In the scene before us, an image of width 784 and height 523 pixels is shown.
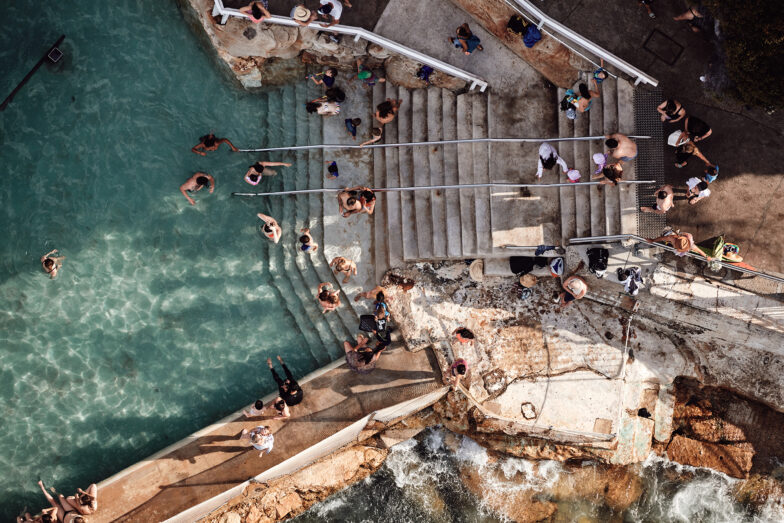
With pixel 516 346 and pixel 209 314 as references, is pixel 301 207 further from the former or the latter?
pixel 516 346

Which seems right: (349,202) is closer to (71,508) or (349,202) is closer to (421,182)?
(421,182)

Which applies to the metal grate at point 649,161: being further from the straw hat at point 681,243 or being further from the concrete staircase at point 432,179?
the concrete staircase at point 432,179

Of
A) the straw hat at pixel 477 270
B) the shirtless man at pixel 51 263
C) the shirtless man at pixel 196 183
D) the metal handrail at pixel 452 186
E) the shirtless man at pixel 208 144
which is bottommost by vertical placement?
the straw hat at pixel 477 270

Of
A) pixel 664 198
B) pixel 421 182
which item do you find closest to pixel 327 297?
pixel 421 182

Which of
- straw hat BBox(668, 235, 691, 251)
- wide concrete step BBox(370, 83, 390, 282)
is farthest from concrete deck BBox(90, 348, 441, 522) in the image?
straw hat BBox(668, 235, 691, 251)

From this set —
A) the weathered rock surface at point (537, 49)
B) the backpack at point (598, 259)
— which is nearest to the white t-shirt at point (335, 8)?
the weathered rock surface at point (537, 49)

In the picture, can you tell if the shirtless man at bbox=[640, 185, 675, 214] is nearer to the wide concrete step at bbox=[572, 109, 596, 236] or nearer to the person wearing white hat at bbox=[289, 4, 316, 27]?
the wide concrete step at bbox=[572, 109, 596, 236]
